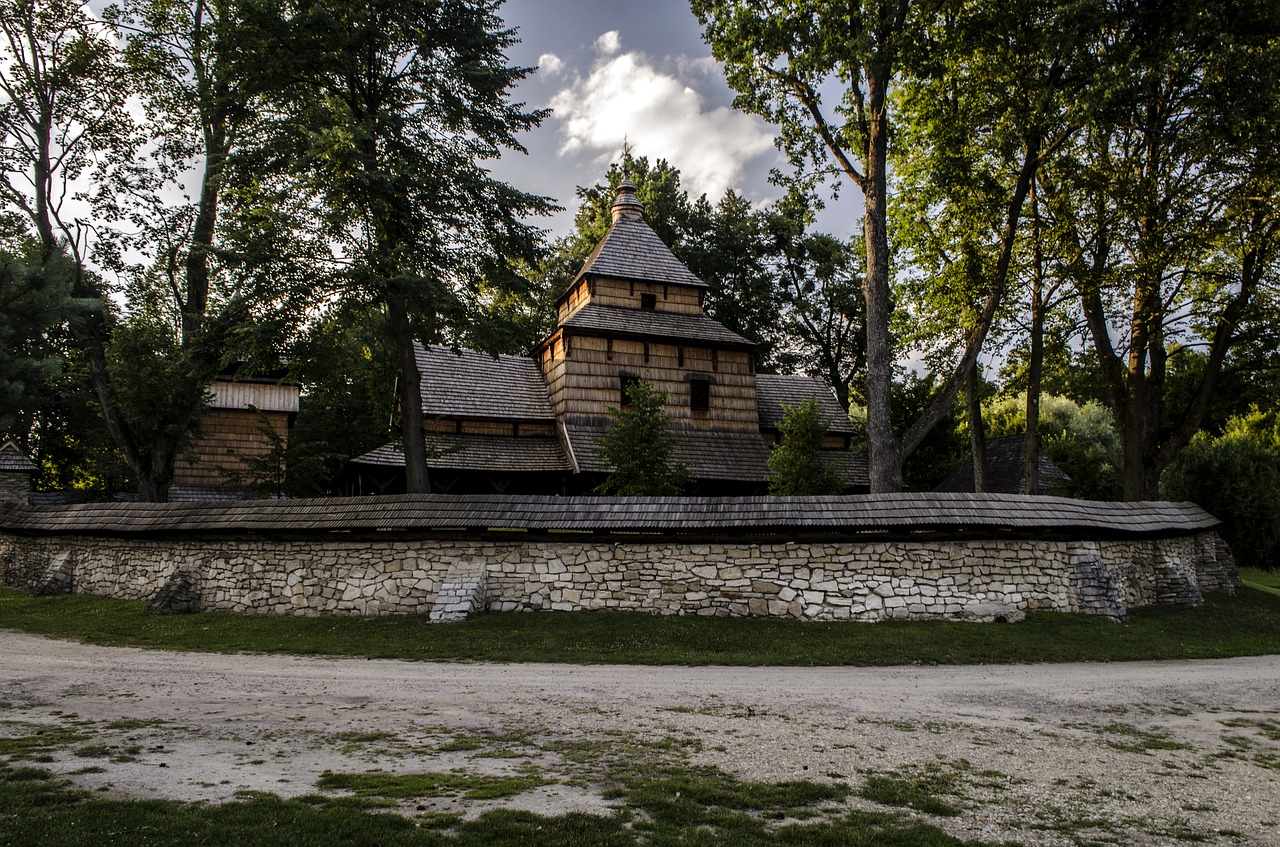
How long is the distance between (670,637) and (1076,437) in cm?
3011

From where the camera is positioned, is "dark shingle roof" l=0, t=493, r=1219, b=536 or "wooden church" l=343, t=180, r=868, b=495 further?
"wooden church" l=343, t=180, r=868, b=495

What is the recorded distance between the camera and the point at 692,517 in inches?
554

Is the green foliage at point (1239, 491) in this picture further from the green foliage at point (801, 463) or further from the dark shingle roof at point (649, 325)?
the dark shingle roof at point (649, 325)

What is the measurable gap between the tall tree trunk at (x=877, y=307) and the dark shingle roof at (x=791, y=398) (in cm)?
1094

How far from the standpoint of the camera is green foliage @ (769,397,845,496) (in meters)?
20.0

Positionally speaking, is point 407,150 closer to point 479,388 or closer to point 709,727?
point 479,388

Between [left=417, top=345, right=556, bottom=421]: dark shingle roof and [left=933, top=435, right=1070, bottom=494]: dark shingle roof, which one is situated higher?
[left=417, top=345, right=556, bottom=421]: dark shingle roof

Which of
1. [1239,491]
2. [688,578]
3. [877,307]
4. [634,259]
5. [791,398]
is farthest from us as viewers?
[791,398]

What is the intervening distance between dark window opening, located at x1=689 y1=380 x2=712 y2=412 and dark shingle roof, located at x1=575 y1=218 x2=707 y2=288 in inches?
146

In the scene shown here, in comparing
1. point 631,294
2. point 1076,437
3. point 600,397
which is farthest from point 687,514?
point 1076,437

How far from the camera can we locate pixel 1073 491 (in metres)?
28.6

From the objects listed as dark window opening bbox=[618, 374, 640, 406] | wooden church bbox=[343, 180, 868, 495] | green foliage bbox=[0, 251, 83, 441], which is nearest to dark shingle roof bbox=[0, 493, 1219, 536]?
green foliage bbox=[0, 251, 83, 441]

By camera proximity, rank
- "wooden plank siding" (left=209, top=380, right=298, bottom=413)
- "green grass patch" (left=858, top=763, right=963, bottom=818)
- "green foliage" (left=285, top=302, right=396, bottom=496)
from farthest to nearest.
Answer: "wooden plank siding" (left=209, top=380, right=298, bottom=413) → "green foliage" (left=285, top=302, right=396, bottom=496) → "green grass patch" (left=858, top=763, right=963, bottom=818)

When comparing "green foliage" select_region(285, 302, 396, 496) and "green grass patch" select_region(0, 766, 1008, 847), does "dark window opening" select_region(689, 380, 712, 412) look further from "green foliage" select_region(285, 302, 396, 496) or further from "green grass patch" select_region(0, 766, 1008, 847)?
"green grass patch" select_region(0, 766, 1008, 847)
